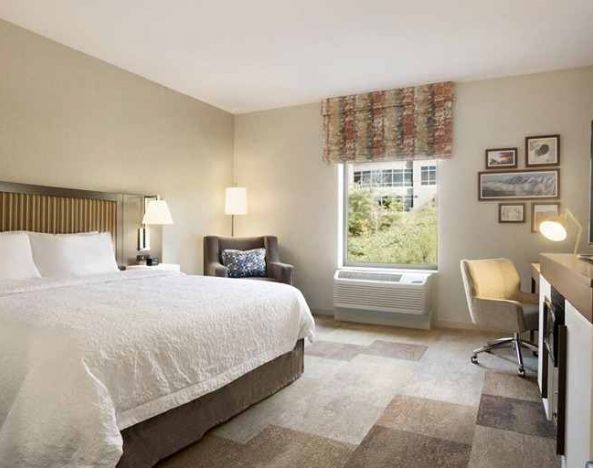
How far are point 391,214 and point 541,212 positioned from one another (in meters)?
1.56

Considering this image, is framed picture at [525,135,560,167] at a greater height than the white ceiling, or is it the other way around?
the white ceiling

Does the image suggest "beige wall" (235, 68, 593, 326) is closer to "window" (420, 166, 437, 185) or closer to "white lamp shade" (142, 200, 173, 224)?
"window" (420, 166, 437, 185)

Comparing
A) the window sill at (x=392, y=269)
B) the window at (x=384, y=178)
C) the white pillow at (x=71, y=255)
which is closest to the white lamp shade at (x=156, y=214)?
the white pillow at (x=71, y=255)

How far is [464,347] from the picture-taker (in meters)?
3.96

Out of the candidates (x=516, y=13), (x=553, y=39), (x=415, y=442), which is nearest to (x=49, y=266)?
(x=415, y=442)

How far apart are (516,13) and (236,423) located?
3.27 metres

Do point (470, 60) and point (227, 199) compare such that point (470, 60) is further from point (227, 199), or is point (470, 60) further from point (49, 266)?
point (49, 266)

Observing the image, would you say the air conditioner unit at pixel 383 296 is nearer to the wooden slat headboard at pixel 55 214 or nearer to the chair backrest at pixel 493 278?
the chair backrest at pixel 493 278

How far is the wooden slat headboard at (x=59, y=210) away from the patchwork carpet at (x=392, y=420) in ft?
7.26

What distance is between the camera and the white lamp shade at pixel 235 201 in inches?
216

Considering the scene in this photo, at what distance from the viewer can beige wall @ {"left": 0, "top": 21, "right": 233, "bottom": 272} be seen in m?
3.43

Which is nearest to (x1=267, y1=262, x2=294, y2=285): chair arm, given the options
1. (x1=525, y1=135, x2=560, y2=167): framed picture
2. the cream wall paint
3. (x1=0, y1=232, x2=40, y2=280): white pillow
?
the cream wall paint

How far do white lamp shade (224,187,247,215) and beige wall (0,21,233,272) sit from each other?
0.18m

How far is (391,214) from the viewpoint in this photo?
17.1ft
